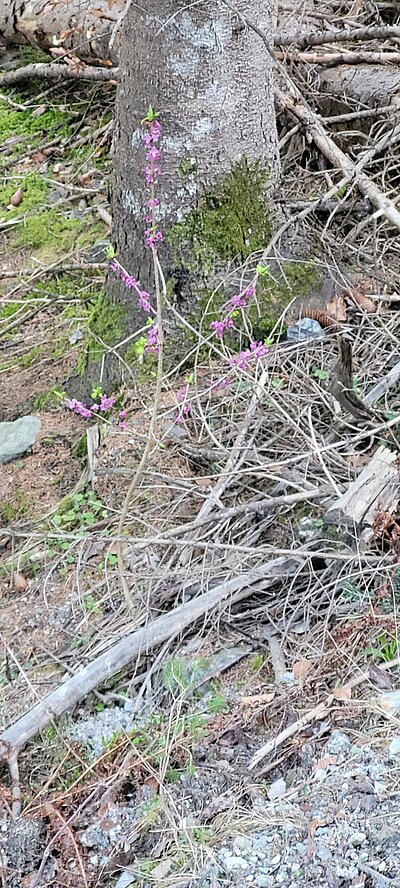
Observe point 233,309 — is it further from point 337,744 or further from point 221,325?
point 337,744

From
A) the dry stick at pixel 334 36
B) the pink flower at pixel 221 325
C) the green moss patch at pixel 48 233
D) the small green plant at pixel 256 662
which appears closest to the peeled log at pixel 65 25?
the green moss patch at pixel 48 233

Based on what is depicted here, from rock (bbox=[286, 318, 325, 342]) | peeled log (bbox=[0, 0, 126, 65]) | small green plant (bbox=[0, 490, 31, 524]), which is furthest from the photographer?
peeled log (bbox=[0, 0, 126, 65])

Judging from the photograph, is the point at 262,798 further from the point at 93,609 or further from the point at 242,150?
the point at 242,150

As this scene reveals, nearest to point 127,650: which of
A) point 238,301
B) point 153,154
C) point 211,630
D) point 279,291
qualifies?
point 211,630

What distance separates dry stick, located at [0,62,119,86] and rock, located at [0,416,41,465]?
2507 millimetres

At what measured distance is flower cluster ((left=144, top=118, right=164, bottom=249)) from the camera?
121 inches

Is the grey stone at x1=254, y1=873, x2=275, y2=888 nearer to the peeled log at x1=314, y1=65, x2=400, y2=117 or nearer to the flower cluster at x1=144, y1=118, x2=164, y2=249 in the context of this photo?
the flower cluster at x1=144, y1=118, x2=164, y2=249

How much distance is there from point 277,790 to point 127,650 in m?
0.62

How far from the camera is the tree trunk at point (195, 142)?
3143 millimetres

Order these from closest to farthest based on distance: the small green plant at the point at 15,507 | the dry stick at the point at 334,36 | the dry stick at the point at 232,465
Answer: the dry stick at the point at 232,465 → the small green plant at the point at 15,507 → the dry stick at the point at 334,36

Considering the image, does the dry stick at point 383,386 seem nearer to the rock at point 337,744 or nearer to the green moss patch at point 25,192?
the rock at point 337,744

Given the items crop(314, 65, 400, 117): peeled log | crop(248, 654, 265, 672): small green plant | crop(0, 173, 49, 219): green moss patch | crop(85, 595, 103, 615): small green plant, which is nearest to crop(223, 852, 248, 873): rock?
crop(248, 654, 265, 672): small green plant

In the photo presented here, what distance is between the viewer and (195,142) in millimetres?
3240

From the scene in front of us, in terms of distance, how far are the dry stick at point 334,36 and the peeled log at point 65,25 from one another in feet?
4.48
